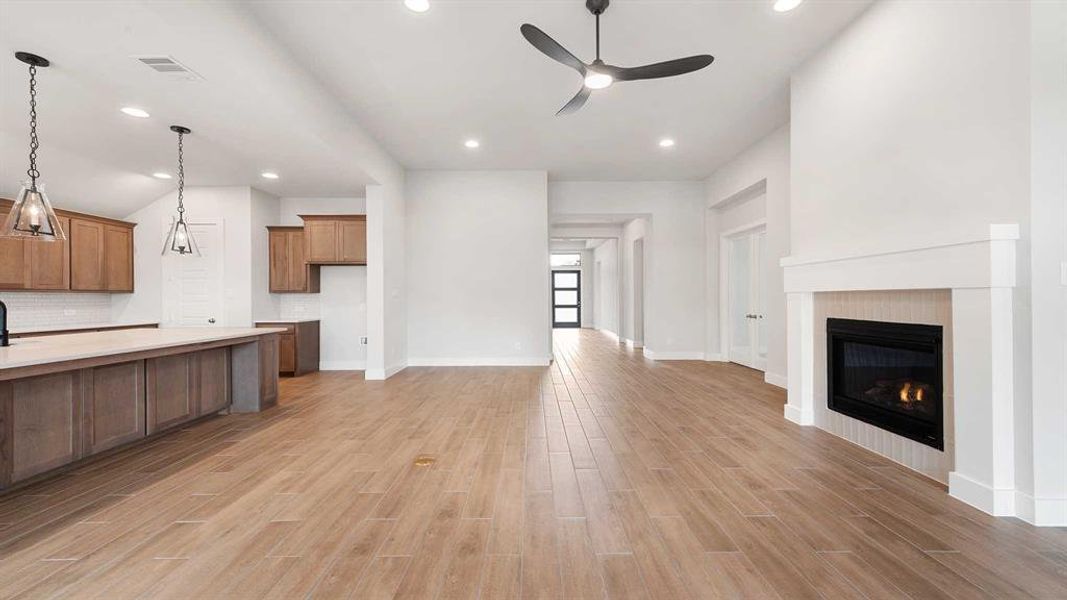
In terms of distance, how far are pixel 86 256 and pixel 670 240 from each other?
871 centimetres

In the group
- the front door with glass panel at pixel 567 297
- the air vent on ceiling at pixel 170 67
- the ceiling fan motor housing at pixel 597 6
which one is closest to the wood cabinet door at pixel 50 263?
the air vent on ceiling at pixel 170 67

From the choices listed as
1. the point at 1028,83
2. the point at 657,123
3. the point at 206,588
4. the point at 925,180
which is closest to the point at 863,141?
the point at 925,180

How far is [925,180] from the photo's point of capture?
2.69m

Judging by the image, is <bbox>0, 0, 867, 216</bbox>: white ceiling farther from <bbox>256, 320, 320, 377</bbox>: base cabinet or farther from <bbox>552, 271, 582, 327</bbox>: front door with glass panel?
<bbox>552, 271, 582, 327</bbox>: front door with glass panel

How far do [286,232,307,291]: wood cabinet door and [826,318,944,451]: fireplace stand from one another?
6.82 m

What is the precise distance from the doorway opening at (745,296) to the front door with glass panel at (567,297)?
10236 mm

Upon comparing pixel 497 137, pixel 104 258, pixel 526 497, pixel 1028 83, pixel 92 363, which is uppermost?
pixel 497 137

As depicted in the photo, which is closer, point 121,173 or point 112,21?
point 112,21

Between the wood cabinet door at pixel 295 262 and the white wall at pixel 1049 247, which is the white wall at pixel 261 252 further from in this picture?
the white wall at pixel 1049 247

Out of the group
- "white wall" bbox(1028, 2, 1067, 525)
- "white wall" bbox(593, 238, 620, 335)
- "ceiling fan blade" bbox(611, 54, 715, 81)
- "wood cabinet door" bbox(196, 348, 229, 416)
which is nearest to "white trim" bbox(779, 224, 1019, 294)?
"white wall" bbox(1028, 2, 1067, 525)

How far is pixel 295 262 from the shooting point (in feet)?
22.6

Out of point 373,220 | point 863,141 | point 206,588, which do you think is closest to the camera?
point 206,588

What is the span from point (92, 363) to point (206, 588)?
6.52ft

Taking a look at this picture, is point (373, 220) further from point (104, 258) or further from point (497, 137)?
point (104, 258)
